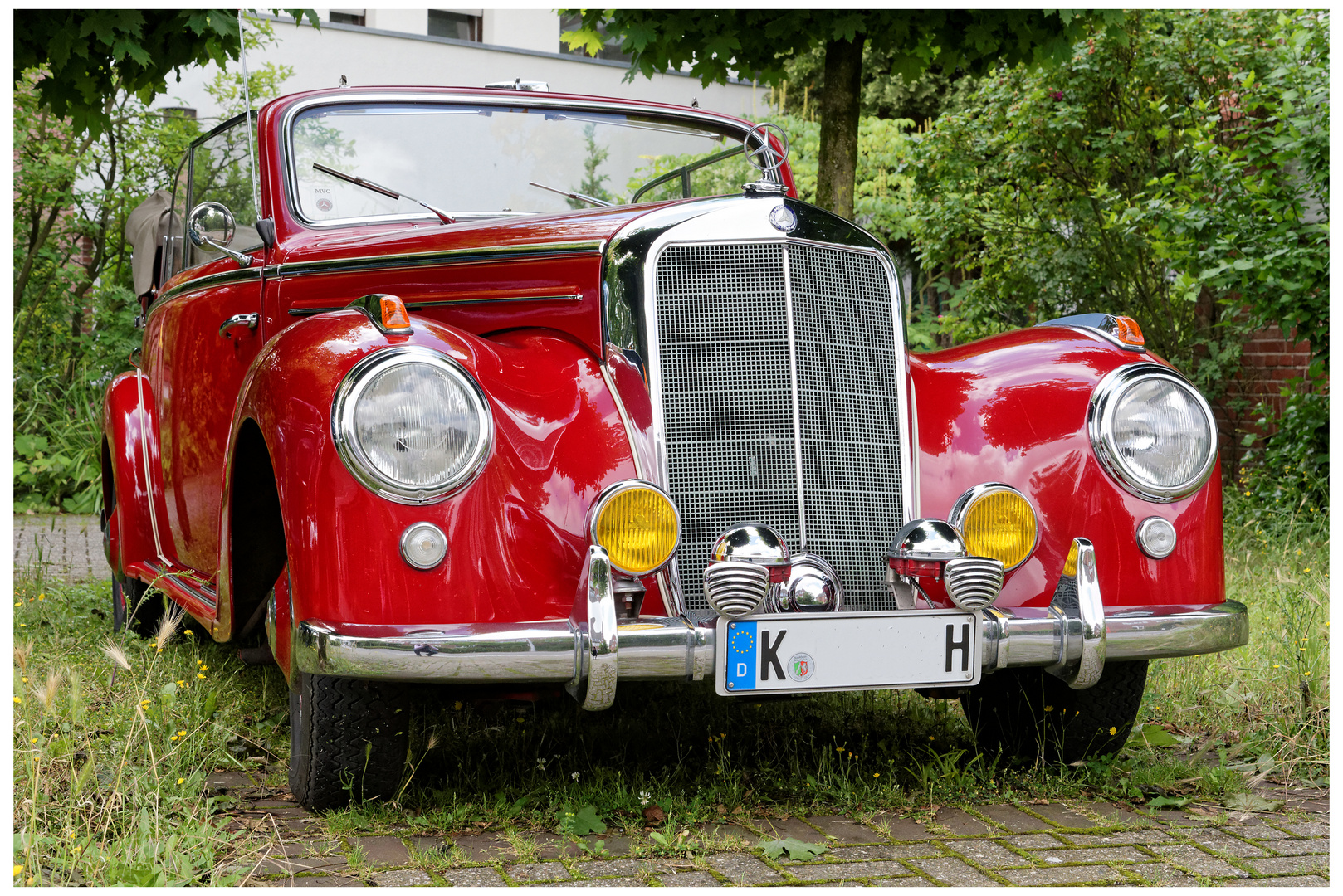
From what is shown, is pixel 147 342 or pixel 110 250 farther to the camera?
pixel 110 250

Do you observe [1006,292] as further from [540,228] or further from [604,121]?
[540,228]

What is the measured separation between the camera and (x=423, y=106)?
3893 mm

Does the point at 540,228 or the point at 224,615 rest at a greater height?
the point at 540,228

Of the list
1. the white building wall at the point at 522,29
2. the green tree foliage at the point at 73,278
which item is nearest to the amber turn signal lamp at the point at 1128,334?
the green tree foliage at the point at 73,278

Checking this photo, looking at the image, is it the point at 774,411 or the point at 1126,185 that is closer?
the point at 774,411

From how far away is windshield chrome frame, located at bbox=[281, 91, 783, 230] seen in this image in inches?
144

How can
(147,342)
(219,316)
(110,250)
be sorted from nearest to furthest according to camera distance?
1. (219,316)
2. (147,342)
3. (110,250)

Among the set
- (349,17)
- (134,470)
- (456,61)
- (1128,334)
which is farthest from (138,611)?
(349,17)

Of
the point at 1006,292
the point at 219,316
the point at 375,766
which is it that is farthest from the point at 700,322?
the point at 1006,292

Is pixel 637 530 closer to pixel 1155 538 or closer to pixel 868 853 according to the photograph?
pixel 868 853

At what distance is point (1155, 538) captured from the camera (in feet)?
9.30

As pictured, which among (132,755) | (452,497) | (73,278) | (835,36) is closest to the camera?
(452,497)

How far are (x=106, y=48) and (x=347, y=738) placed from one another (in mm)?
2741

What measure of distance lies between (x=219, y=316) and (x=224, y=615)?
3.97 feet
